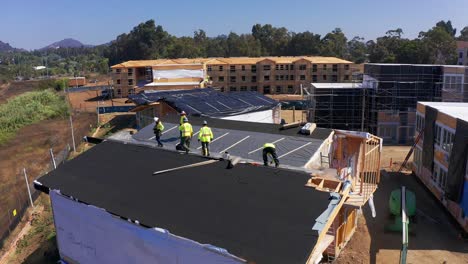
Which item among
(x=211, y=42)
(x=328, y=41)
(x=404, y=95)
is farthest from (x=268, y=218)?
(x=211, y=42)

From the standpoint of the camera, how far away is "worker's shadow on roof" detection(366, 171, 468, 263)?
60.1 ft

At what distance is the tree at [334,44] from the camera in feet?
334

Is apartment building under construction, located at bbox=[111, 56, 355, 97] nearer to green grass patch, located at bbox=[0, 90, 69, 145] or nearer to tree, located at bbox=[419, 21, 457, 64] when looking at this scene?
green grass patch, located at bbox=[0, 90, 69, 145]

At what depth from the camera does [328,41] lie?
105 metres

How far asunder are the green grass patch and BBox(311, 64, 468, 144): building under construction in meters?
35.2

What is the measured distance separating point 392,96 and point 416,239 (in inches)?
800

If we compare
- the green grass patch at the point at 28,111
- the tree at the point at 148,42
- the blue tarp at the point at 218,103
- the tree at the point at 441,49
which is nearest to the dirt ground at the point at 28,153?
the green grass patch at the point at 28,111

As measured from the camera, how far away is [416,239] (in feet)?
62.6

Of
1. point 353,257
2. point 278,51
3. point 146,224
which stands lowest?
point 353,257

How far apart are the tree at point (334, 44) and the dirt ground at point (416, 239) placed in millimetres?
82978

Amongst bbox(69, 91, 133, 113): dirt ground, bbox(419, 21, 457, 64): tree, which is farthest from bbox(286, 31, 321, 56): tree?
bbox(69, 91, 133, 113): dirt ground

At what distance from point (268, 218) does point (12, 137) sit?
42.0m

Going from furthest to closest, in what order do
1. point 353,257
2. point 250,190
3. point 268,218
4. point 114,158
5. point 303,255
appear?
point 353,257, point 114,158, point 250,190, point 268,218, point 303,255

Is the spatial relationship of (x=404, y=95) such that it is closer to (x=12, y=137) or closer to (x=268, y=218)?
(x=268, y=218)
